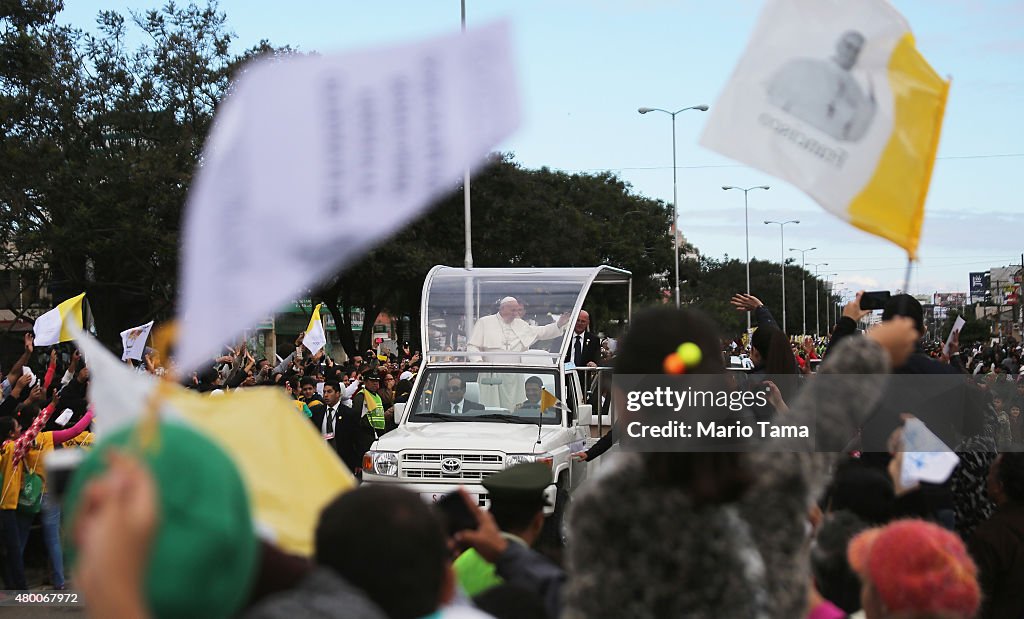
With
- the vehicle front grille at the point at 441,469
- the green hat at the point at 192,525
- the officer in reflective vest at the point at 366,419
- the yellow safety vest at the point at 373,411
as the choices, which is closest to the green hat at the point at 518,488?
the green hat at the point at 192,525

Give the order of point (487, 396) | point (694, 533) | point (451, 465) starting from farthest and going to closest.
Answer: point (487, 396) < point (451, 465) < point (694, 533)

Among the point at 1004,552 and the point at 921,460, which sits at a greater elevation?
the point at 921,460

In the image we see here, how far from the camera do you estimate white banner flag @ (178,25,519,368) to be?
6.35 ft

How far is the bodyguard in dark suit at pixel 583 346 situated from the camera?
1307 centimetres

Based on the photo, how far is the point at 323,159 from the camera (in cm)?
211

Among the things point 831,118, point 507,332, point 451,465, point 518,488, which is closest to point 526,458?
point 451,465

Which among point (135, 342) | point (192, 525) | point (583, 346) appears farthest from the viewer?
point (135, 342)

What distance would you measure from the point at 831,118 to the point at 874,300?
2.67 ft

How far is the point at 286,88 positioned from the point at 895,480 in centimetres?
243

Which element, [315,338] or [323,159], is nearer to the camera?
[323,159]

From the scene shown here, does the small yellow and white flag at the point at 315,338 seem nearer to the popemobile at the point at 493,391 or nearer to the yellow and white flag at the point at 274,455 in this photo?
the popemobile at the point at 493,391

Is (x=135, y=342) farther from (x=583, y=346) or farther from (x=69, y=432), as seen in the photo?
(x=583, y=346)

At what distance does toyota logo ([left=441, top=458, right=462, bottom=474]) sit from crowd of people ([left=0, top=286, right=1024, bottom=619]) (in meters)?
6.39

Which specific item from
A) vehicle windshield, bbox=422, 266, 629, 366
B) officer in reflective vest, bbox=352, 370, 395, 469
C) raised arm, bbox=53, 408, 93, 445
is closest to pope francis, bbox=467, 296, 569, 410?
vehicle windshield, bbox=422, 266, 629, 366
